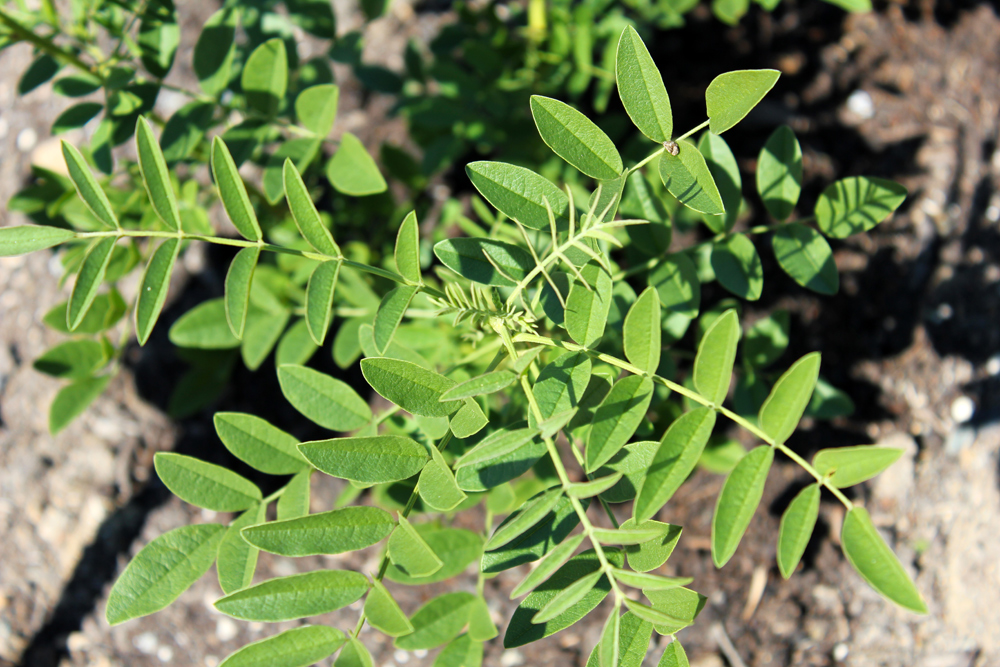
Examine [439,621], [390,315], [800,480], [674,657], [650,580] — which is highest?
[390,315]

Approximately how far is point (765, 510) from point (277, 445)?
1542 millimetres

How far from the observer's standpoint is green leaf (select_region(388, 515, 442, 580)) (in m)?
0.92

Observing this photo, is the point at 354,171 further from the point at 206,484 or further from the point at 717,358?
the point at 717,358

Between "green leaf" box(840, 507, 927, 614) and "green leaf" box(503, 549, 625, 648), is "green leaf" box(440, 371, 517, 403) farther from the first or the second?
"green leaf" box(840, 507, 927, 614)

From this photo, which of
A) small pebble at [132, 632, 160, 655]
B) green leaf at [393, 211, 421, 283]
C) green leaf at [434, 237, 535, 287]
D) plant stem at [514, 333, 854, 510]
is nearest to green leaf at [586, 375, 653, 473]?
plant stem at [514, 333, 854, 510]

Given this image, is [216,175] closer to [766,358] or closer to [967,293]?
[766,358]

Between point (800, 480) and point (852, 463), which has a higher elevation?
point (852, 463)

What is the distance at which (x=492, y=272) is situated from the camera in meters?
1.04

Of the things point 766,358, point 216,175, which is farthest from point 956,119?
point 216,175

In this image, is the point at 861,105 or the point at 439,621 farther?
the point at 861,105

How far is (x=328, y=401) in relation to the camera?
3.67 ft

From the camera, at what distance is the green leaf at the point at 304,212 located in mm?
981

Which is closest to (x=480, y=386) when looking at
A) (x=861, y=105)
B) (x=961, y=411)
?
(x=961, y=411)

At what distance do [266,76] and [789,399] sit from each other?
1121mm
